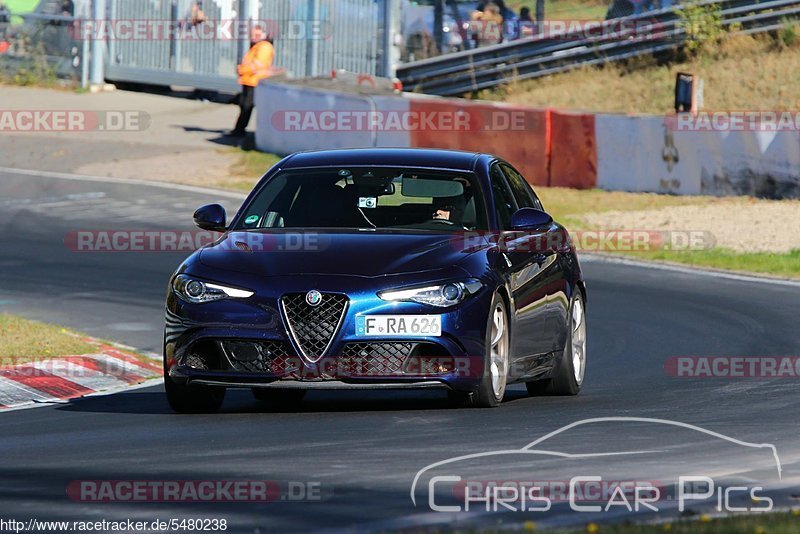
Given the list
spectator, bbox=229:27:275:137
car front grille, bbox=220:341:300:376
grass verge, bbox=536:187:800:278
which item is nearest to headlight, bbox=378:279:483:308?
car front grille, bbox=220:341:300:376

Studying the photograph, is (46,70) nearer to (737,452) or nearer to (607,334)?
(607,334)

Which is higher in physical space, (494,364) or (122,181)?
(494,364)

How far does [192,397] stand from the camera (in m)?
9.81

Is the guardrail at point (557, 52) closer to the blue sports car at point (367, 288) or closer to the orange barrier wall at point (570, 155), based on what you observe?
the orange barrier wall at point (570, 155)

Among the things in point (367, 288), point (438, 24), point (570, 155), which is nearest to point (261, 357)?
point (367, 288)

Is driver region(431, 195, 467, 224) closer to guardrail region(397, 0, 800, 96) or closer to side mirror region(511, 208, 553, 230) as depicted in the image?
side mirror region(511, 208, 553, 230)

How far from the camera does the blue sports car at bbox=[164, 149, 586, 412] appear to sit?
9180 mm

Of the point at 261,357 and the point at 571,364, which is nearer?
the point at 261,357

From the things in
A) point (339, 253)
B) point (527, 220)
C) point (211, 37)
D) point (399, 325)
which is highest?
point (211, 37)

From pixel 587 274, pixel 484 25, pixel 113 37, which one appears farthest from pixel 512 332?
pixel 113 37

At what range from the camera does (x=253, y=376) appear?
9273 mm

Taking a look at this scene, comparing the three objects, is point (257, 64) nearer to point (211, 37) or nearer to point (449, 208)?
point (211, 37)

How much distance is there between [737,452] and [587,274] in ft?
37.8

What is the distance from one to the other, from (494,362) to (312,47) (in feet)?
88.5
